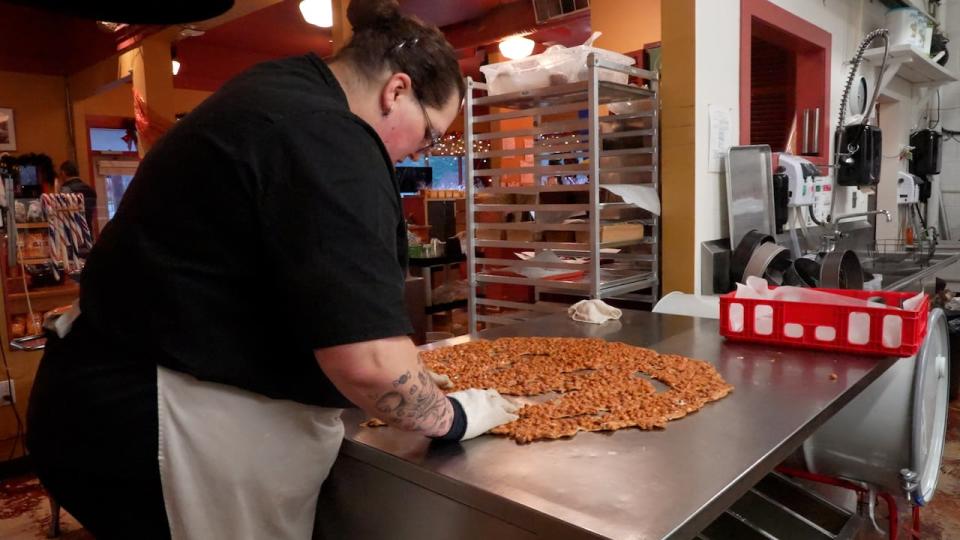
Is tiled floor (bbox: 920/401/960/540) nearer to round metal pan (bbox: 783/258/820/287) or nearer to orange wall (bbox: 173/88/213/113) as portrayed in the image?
round metal pan (bbox: 783/258/820/287)

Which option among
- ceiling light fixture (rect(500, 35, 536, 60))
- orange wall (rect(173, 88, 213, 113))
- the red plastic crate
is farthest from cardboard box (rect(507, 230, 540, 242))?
orange wall (rect(173, 88, 213, 113))

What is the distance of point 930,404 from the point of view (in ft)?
6.64

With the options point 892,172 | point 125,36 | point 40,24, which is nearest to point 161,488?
point 892,172

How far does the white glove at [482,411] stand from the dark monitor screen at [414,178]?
10.3m

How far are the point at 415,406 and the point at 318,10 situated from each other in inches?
149

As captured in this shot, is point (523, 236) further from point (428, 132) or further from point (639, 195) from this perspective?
point (428, 132)

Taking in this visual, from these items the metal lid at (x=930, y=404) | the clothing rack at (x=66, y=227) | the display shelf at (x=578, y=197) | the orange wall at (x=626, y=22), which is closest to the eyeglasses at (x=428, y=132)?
the metal lid at (x=930, y=404)

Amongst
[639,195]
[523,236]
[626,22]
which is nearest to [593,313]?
[639,195]

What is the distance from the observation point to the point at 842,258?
2.79m

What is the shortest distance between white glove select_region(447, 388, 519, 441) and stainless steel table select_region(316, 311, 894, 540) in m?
0.03

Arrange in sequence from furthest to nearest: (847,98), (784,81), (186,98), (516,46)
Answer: (186,98)
(516,46)
(784,81)
(847,98)

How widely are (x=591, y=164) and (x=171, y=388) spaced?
206 centimetres

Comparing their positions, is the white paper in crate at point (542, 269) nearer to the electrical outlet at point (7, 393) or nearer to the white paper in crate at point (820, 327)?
the white paper in crate at point (820, 327)

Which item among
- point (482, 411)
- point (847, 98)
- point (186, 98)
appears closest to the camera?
point (482, 411)
